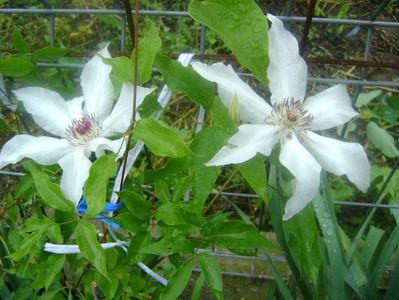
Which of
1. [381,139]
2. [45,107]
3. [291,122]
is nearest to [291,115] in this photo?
[291,122]

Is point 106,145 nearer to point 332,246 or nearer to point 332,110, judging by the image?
point 332,110

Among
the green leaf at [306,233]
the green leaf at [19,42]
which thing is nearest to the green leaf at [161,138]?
the green leaf at [306,233]

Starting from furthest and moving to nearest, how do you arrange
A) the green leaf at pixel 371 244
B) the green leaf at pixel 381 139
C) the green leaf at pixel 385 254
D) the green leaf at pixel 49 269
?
the green leaf at pixel 381 139, the green leaf at pixel 371 244, the green leaf at pixel 385 254, the green leaf at pixel 49 269

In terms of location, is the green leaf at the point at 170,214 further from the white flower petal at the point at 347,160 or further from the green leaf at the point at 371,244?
the green leaf at the point at 371,244

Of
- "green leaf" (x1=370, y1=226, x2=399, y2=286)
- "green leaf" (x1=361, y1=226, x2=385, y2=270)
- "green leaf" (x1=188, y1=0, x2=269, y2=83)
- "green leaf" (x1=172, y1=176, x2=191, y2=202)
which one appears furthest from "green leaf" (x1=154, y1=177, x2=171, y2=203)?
"green leaf" (x1=361, y1=226, x2=385, y2=270)

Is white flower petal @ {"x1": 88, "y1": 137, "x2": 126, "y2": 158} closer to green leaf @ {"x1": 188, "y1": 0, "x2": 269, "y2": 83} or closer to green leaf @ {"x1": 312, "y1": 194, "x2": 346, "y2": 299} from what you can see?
green leaf @ {"x1": 188, "y1": 0, "x2": 269, "y2": 83}

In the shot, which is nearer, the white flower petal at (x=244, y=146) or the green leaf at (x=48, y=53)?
the white flower petal at (x=244, y=146)
